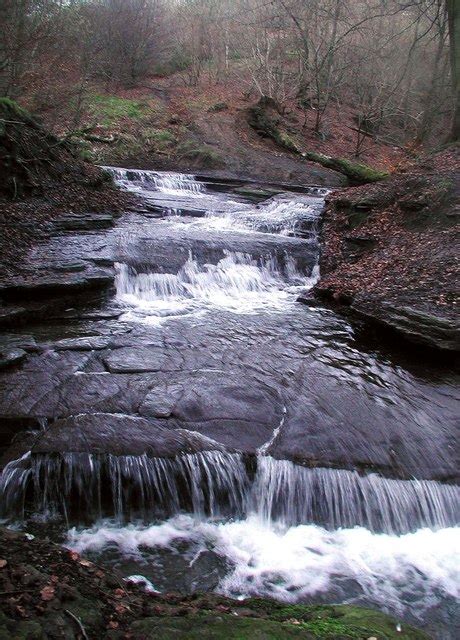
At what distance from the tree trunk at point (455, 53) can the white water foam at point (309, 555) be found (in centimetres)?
1079

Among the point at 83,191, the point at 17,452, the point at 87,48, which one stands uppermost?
the point at 87,48

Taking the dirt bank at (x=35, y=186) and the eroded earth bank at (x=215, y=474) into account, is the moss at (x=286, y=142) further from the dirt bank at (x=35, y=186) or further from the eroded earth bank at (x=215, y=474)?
the eroded earth bank at (x=215, y=474)

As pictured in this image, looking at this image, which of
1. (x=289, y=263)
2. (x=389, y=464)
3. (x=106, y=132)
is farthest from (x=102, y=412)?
(x=106, y=132)

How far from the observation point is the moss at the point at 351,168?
16.4m

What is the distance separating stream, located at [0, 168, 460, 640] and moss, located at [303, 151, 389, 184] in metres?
10.6

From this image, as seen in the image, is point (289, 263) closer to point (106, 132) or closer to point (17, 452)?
point (17, 452)

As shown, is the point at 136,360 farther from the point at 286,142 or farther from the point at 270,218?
the point at 286,142

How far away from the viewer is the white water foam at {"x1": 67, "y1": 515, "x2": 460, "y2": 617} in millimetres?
3906

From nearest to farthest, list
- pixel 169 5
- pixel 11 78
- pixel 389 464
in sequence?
pixel 389 464
pixel 11 78
pixel 169 5

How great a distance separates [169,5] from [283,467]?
27982 mm

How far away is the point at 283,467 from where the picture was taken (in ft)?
15.6

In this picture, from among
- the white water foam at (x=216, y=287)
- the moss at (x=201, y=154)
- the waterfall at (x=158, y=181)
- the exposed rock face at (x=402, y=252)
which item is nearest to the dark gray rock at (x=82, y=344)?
the white water foam at (x=216, y=287)

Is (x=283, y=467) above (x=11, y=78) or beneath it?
beneath

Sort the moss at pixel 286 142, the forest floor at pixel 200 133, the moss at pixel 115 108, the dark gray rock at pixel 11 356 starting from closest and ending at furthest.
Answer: the dark gray rock at pixel 11 356, the forest floor at pixel 200 133, the moss at pixel 115 108, the moss at pixel 286 142
